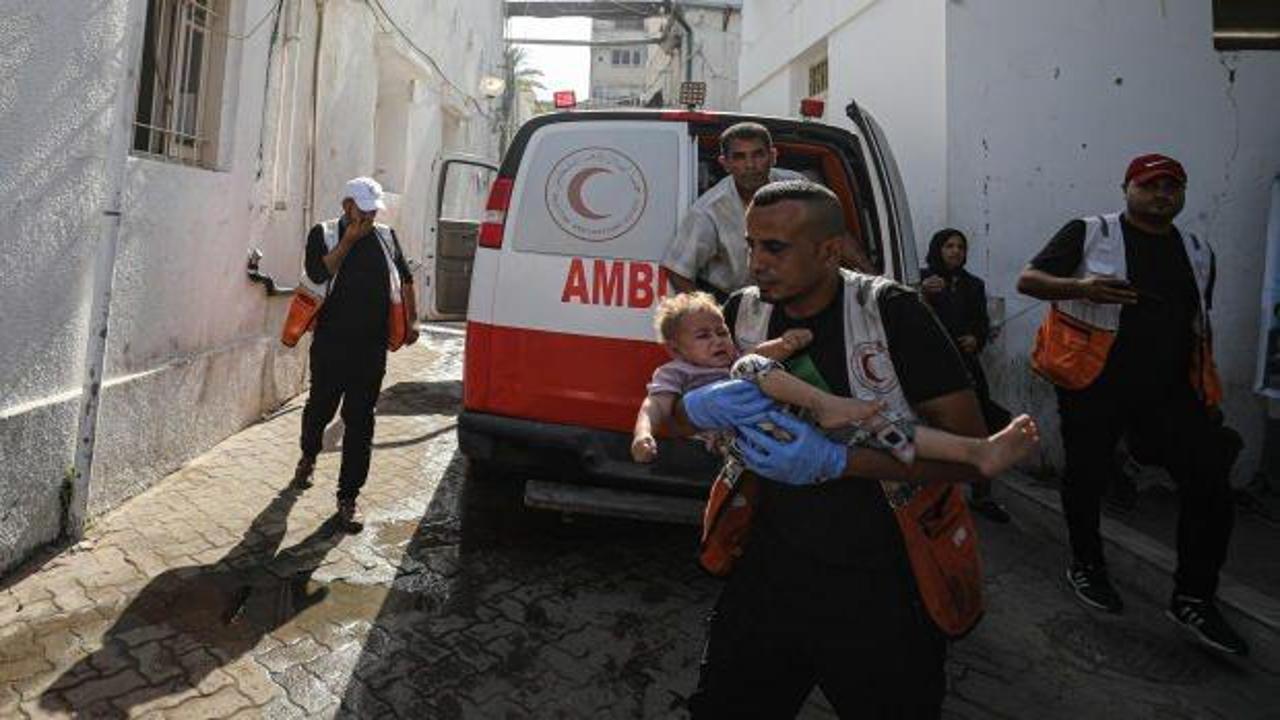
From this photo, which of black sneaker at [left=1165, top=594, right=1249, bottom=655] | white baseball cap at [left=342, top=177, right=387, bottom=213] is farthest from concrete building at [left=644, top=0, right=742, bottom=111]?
black sneaker at [left=1165, top=594, right=1249, bottom=655]

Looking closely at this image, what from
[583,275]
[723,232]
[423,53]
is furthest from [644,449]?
[423,53]

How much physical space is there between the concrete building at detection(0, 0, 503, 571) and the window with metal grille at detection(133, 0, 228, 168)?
1 cm

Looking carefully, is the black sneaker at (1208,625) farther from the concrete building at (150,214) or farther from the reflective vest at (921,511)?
the concrete building at (150,214)

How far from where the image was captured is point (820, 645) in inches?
64.8

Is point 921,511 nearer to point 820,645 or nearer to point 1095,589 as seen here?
point 820,645

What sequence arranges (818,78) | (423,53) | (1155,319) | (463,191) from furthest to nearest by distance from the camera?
1. (463,191)
2. (423,53)
3. (818,78)
4. (1155,319)

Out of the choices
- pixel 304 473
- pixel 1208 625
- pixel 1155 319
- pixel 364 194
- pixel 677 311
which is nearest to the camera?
pixel 677 311

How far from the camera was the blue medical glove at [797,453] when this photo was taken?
1506 mm

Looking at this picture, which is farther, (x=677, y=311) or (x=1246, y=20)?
(x=1246, y=20)

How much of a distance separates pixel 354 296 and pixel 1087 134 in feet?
16.8

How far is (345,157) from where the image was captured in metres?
7.70

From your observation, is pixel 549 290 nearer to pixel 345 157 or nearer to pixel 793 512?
pixel 793 512

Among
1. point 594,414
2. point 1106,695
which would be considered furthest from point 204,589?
point 1106,695

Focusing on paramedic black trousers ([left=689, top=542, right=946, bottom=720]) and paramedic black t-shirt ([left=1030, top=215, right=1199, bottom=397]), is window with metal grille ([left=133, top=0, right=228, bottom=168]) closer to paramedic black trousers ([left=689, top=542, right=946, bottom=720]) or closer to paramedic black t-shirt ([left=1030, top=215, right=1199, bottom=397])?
paramedic black trousers ([left=689, top=542, right=946, bottom=720])
